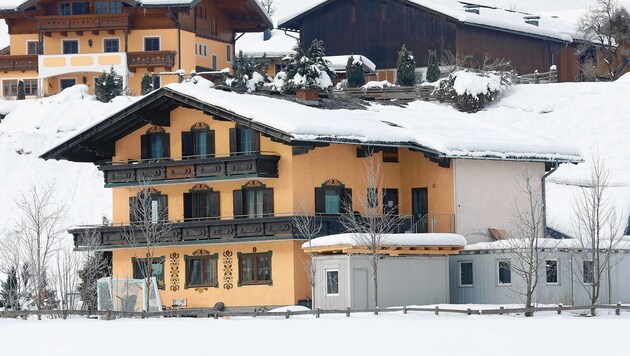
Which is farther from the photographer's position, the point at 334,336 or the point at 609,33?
the point at 609,33

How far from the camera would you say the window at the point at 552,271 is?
200ft

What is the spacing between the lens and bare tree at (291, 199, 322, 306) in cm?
5962

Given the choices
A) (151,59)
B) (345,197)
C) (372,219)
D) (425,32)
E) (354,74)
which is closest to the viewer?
(372,219)

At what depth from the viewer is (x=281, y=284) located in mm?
62125

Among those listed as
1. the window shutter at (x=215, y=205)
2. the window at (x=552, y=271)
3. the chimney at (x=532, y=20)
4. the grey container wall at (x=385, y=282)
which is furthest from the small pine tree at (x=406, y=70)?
the window at (x=552, y=271)

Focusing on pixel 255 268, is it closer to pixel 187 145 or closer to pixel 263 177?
pixel 263 177

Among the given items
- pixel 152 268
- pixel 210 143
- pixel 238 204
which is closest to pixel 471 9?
pixel 210 143

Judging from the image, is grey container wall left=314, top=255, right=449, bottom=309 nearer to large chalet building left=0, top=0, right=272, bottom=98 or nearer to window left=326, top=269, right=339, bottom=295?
window left=326, top=269, right=339, bottom=295

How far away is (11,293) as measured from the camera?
70.7 meters

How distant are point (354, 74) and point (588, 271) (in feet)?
119

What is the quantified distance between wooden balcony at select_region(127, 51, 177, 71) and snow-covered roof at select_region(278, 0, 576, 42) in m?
8.88

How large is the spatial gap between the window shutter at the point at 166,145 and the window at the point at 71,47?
121ft

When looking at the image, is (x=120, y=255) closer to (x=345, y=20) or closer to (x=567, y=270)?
(x=567, y=270)

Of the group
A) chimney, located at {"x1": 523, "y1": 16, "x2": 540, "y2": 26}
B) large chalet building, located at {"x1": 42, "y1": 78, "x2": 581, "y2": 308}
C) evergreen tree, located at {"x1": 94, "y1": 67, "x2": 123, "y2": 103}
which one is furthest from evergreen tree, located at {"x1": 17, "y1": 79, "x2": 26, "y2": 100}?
chimney, located at {"x1": 523, "y1": 16, "x2": 540, "y2": 26}
